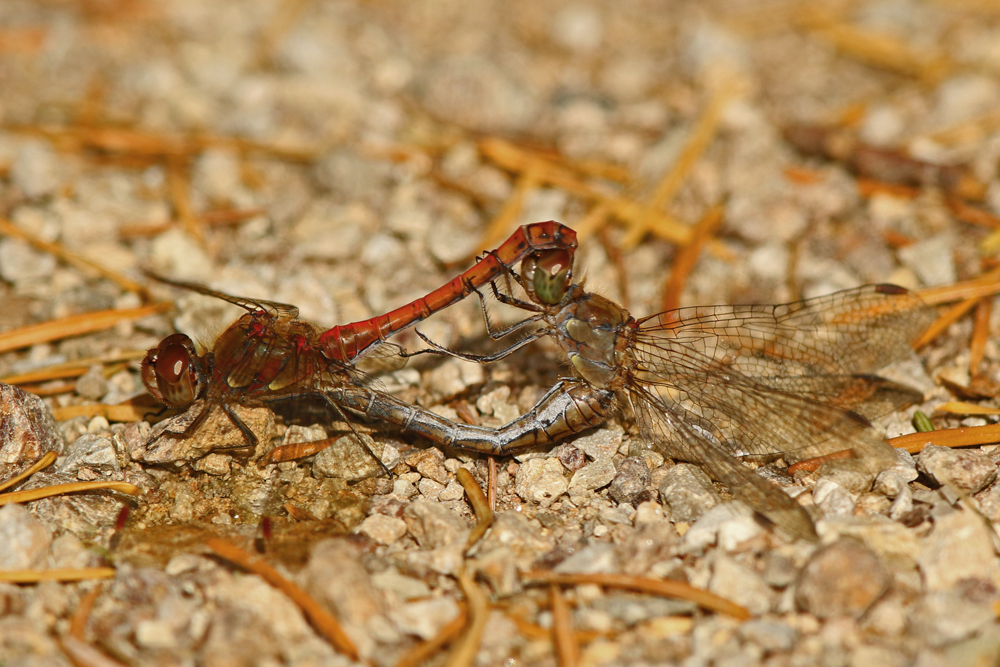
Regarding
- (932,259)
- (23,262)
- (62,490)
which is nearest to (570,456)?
(62,490)

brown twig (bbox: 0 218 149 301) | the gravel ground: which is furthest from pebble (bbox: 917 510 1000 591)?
brown twig (bbox: 0 218 149 301)

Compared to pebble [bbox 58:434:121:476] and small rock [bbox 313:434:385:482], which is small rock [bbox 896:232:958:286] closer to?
small rock [bbox 313:434:385:482]

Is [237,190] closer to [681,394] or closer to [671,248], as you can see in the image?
[671,248]

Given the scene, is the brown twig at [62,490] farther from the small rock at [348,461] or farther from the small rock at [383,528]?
the small rock at [383,528]

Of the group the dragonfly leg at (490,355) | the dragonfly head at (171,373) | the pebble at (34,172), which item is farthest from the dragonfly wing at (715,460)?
the pebble at (34,172)

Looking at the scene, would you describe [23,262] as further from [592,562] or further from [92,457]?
[592,562]

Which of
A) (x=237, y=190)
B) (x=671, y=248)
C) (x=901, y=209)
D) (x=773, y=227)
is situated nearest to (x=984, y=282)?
(x=901, y=209)

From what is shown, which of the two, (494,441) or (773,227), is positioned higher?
(773,227)
